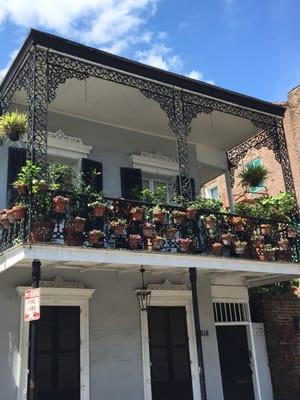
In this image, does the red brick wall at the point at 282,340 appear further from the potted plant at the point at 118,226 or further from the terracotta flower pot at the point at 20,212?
the terracotta flower pot at the point at 20,212

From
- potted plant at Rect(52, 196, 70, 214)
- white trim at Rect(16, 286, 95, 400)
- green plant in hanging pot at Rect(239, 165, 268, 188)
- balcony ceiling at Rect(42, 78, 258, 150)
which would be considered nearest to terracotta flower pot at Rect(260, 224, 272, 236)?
green plant in hanging pot at Rect(239, 165, 268, 188)

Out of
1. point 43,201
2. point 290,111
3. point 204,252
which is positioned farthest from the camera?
point 290,111

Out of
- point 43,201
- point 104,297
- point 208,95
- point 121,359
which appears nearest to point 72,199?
point 43,201

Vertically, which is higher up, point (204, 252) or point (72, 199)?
point (72, 199)

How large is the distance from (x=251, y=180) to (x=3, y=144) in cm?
614

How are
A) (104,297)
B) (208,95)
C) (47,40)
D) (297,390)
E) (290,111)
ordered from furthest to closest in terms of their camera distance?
1. (290,111)
2. (297,390)
3. (208,95)
4. (104,297)
5. (47,40)

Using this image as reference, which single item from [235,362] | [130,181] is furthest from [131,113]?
[235,362]

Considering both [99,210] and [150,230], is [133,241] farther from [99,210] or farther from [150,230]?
[99,210]

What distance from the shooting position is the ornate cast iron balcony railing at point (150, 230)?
7.68 meters

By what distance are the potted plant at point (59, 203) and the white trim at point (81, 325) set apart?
7.05 ft

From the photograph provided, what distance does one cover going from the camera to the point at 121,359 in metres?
9.63

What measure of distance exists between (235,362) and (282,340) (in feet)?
5.00

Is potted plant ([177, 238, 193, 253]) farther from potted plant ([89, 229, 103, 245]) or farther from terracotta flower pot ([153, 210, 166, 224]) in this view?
potted plant ([89, 229, 103, 245])

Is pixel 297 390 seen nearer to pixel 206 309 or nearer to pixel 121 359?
pixel 206 309
